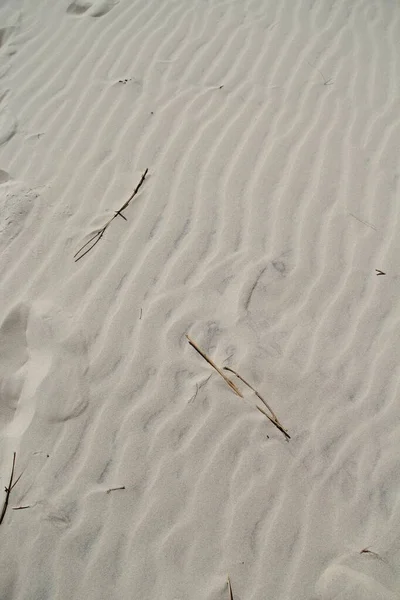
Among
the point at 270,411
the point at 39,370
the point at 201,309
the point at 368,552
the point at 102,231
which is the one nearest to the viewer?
the point at 368,552

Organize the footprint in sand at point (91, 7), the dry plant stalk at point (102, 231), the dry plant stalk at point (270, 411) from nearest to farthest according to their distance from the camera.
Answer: the dry plant stalk at point (270, 411)
the dry plant stalk at point (102, 231)
the footprint in sand at point (91, 7)

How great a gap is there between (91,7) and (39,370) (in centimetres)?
321

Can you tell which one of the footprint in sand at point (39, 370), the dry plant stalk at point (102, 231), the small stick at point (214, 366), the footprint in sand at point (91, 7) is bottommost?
the small stick at point (214, 366)

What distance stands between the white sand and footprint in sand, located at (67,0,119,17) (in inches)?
7.4

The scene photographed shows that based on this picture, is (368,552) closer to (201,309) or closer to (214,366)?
(214,366)

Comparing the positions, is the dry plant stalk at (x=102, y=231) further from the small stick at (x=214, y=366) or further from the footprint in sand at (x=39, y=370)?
the small stick at (x=214, y=366)

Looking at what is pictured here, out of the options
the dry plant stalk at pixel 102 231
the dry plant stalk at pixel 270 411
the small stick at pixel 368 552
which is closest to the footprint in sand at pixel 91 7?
the dry plant stalk at pixel 102 231

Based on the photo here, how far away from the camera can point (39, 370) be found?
101 inches

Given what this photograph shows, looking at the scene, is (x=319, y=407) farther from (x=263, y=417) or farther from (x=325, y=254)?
(x=325, y=254)

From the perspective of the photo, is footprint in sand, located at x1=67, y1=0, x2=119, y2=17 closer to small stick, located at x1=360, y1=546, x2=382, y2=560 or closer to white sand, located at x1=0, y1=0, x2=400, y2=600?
white sand, located at x1=0, y1=0, x2=400, y2=600

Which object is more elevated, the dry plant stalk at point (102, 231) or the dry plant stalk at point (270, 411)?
the dry plant stalk at point (102, 231)

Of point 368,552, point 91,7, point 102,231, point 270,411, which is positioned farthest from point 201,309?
point 91,7

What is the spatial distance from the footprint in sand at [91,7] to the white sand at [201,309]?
7.4 inches

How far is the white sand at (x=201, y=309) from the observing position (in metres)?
2.18
